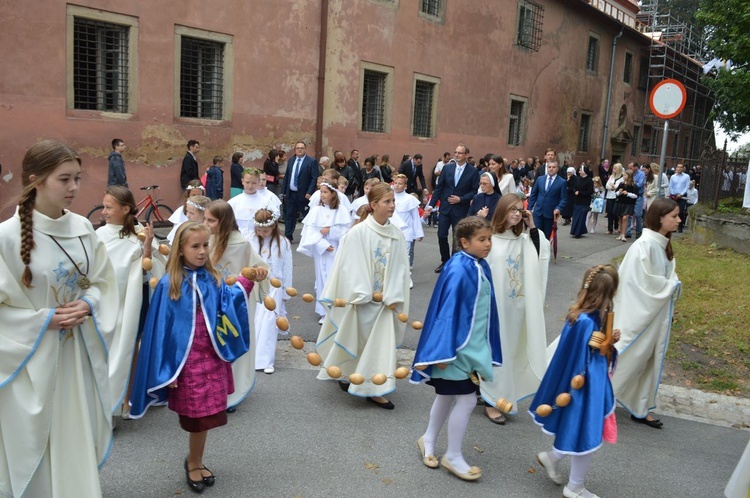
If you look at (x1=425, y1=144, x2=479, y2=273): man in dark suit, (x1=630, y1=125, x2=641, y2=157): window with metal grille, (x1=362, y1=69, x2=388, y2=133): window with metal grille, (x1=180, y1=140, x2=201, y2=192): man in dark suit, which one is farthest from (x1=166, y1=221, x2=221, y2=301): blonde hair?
(x1=630, y1=125, x2=641, y2=157): window with metal grille

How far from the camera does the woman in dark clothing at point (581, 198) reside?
16156 mm

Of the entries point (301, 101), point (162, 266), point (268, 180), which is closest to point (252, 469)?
point (162, 266)

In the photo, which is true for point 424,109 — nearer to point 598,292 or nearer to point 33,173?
point 598,292

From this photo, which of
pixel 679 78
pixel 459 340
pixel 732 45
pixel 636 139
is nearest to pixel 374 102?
pixel 732 45

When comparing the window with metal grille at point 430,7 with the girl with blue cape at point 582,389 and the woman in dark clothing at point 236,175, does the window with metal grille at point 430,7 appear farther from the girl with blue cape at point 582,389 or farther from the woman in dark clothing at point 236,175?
the girl with blue cape at point 582,389

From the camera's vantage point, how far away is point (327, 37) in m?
17.6

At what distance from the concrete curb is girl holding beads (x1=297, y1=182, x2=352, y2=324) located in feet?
4.60

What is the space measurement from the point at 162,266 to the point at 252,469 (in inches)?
67.7

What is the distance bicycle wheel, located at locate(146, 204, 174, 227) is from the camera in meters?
13.6

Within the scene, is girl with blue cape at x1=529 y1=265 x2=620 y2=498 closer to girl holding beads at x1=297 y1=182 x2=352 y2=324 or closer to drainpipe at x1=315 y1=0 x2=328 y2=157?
girl holding beads at x1=297 y1=182 x2=352 y2=324

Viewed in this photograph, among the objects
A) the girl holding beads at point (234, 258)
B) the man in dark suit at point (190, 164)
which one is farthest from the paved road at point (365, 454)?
the man in dark suit at point (190, 164)

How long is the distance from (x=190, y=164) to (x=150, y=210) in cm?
132

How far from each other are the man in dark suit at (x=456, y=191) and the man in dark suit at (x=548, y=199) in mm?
1294

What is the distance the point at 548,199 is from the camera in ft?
37.6
